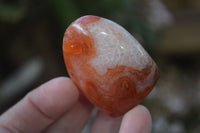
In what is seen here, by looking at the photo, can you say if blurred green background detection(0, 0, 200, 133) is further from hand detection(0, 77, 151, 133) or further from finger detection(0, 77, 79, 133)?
finger detection(0, 77, 79, 133)

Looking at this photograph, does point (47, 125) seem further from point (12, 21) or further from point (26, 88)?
point (12, 21)

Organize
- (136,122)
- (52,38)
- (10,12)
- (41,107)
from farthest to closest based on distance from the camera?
(52,38) < (10,12) < (41,107) < (136,122)

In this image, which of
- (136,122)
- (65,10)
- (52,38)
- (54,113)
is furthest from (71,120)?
(52,38)

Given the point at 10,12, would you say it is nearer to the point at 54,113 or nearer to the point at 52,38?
the point at 52,38

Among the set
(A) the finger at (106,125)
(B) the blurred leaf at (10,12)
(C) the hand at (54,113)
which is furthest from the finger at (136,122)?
(B) the blurred leaf at (10,12)

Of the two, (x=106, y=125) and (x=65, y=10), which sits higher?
(x=65, y=10)

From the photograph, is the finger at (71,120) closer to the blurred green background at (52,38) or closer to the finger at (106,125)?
the finger at (106,125)
